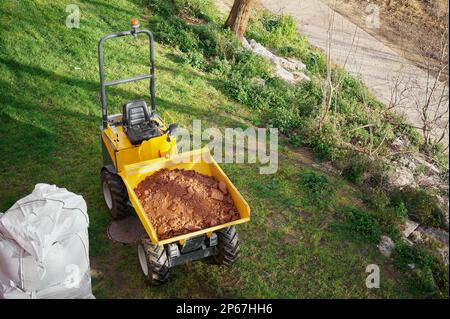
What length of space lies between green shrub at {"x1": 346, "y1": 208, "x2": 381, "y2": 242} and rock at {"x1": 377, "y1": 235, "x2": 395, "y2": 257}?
0.08 metres

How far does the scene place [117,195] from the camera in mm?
6805

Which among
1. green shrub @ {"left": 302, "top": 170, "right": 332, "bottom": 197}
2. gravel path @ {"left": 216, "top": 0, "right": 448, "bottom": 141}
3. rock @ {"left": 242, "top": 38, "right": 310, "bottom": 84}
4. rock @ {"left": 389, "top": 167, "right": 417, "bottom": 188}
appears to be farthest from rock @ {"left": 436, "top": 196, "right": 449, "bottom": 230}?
rock @ {"left": 242, "top": 38, "right": 310, "bottom": 84}

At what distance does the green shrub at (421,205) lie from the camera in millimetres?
7742

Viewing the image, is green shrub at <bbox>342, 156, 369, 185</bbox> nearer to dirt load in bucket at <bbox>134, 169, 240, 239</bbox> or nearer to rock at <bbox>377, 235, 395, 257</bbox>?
rock at <bbox>377, 235, 395, 257</bbox>

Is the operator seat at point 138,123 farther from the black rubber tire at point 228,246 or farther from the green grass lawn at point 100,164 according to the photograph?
the black rubber tire at point 228,246

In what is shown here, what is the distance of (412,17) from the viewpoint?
14859 mm

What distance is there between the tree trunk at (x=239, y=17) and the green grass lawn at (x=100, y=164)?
1645 mm

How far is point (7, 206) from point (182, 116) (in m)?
3.30

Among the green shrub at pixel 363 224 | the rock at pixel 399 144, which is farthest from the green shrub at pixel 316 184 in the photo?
the rock at pixel 399 144

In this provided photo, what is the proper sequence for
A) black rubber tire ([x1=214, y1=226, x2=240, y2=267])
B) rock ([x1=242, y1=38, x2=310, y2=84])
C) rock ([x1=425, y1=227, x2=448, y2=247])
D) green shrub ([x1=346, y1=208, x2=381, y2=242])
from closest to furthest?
1. black rubber tire ([x1=214, y1=226, x2=240, y2=267])
2. green shrub ([x1=346, y1=208, x2=381, y2=242])
3. rock ([x1=425, y1=227, x2=448, y2=247])
4. rock ([x1=242, y1=38, x2=310, y2=84])

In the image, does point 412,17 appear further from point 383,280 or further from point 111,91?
point 383,280

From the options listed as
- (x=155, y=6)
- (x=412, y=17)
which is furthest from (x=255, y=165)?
(x=412, y=17)

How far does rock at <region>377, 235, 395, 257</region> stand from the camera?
705 cm

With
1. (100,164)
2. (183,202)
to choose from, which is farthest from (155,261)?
(100,164)
